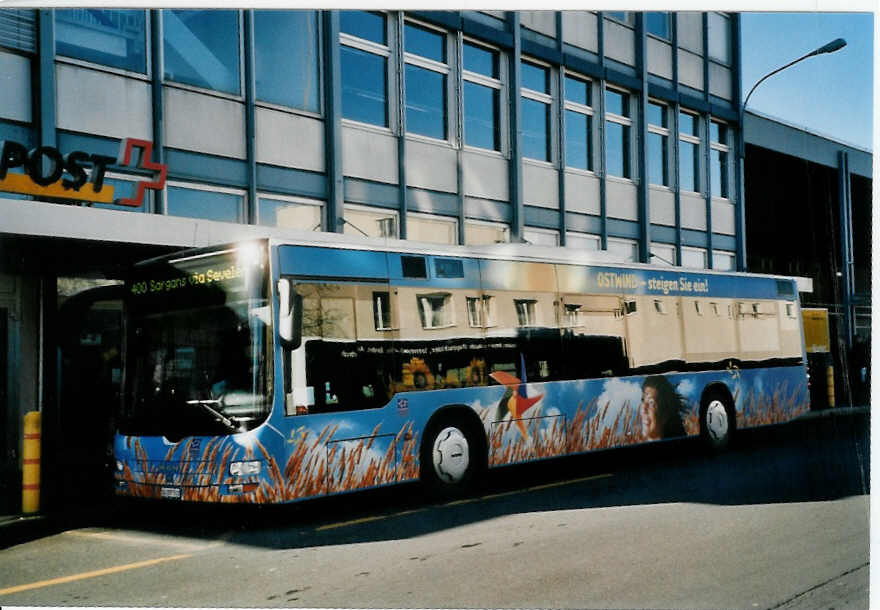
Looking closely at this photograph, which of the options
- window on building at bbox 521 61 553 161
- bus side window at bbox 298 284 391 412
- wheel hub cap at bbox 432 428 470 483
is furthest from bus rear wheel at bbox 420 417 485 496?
window on building at bbox 521 61 553 161

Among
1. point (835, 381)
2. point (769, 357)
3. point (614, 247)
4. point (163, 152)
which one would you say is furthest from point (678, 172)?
point (163, 152)

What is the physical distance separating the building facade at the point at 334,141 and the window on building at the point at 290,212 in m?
0.03

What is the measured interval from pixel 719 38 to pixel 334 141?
5.40 metres

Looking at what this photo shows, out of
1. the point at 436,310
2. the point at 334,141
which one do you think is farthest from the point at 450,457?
the point at 334,141

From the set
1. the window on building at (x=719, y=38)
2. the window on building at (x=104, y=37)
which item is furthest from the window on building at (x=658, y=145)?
the window on building at (x=104, y=37)

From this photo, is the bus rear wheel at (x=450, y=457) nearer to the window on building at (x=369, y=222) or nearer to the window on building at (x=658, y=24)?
the window on building at (x=369, y=222)

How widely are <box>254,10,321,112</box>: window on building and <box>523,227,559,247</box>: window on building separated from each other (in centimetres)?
291

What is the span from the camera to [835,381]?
31.3 feet

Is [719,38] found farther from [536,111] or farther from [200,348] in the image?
[200,348]

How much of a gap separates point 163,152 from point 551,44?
435 centimetres

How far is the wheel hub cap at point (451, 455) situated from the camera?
31.3ft

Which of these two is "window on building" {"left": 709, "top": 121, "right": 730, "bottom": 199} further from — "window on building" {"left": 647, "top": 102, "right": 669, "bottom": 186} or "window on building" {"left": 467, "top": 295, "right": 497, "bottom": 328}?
"window on building" {"left": 467, "top": 295, "right": 497, "bottom": 328}

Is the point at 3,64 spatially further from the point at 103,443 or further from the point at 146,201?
the point at 103,443

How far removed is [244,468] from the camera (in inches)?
323
